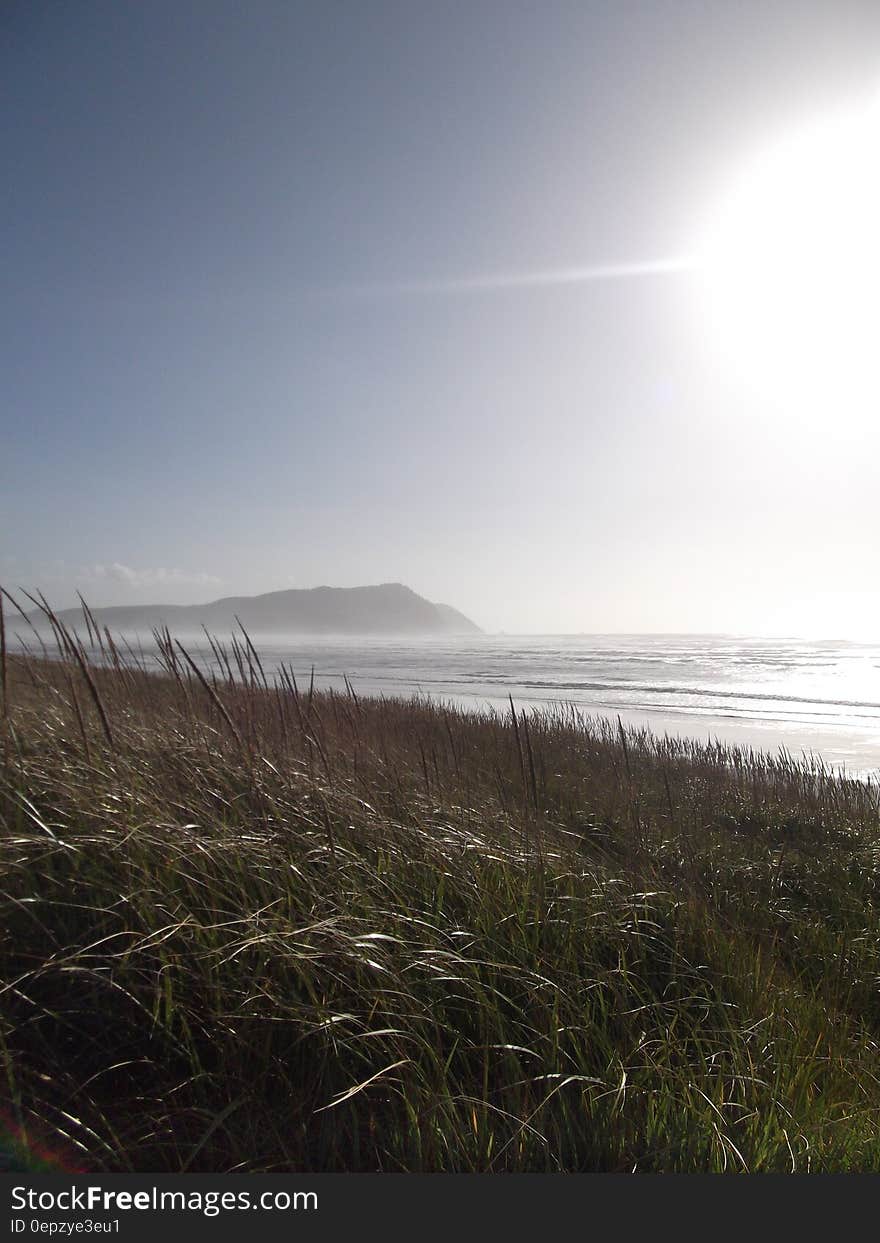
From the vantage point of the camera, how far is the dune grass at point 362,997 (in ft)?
5.85

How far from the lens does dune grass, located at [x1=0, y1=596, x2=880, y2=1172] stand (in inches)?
70.2

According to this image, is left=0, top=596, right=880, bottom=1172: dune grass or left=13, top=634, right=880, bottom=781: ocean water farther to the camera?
left=13, top=634, right=880, bottom=781: ocean water

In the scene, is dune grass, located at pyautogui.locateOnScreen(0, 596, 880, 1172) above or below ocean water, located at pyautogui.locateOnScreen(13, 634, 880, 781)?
above

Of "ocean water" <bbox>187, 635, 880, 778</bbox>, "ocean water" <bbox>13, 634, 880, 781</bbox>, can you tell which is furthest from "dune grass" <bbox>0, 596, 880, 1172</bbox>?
"ocean water" <bbox>13, 634, 880, 781</bbox>

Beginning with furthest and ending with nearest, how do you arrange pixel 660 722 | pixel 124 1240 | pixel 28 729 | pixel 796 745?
pixel 660 722 < pixel 796 745 < pixel 28 729 < pixel 124 1240

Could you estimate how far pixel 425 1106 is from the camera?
6.16 ft

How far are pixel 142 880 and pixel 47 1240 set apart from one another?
951mm

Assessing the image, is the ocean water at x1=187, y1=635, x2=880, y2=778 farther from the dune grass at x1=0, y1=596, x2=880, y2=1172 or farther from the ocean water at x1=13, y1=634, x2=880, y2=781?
the dune grass at x1=0, y1=596, x2=880, y2=1172

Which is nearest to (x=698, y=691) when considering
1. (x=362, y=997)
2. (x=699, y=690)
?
(x=699, y=690)

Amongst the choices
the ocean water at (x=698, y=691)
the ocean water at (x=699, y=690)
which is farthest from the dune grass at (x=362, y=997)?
the ocean water at (x=698, y=691)

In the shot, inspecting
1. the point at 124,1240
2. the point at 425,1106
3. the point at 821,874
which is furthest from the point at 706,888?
the point at 124,1240

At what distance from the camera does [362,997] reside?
6.88 feet

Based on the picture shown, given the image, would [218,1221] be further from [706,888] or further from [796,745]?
[796,745]

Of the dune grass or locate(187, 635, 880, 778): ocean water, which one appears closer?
the dune grass
